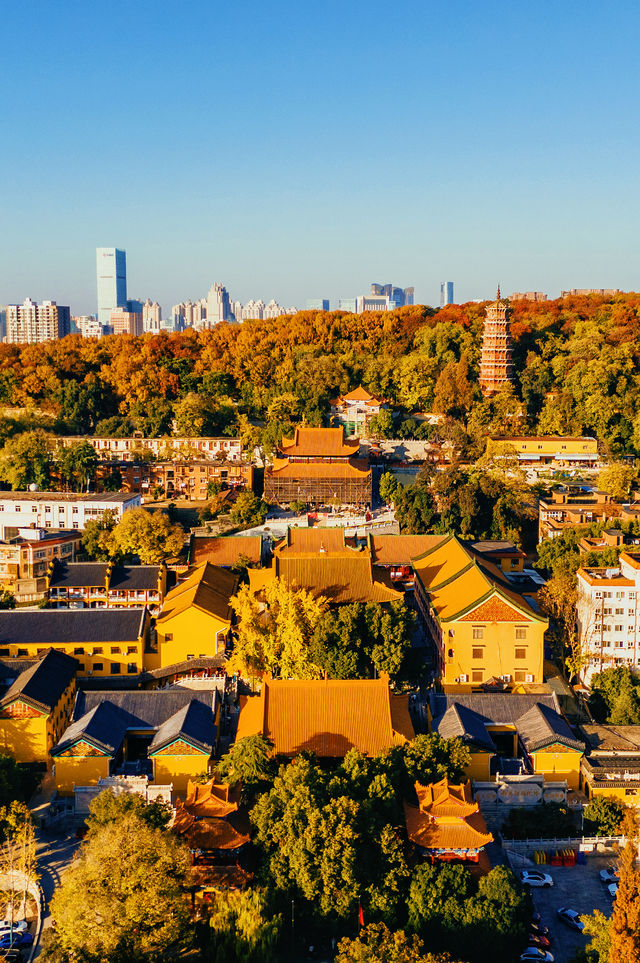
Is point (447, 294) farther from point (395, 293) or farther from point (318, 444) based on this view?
point (318, 444)

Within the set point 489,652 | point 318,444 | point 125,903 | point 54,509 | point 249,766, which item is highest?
point 318,444

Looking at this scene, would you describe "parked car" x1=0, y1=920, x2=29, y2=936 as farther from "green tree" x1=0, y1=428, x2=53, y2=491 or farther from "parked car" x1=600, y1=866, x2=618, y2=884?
"green tree" x1=0, y1=428, x2=53, y2=491

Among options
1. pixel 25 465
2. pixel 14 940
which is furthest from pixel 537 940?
pixel 25 465

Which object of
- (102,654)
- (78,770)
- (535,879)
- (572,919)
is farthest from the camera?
(102,654)

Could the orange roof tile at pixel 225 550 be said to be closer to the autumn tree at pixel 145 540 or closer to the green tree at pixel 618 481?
the autumn tree at pixel 145 540

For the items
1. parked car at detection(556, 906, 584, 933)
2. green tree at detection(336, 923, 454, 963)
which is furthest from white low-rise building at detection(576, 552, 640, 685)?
green tree at detection(336, 923, 454, 963)

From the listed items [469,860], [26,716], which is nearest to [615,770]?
[469,860]

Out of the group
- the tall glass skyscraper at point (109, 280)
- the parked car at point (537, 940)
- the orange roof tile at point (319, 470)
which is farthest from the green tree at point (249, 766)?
the tall glass skyscraper at point (109, 280)
